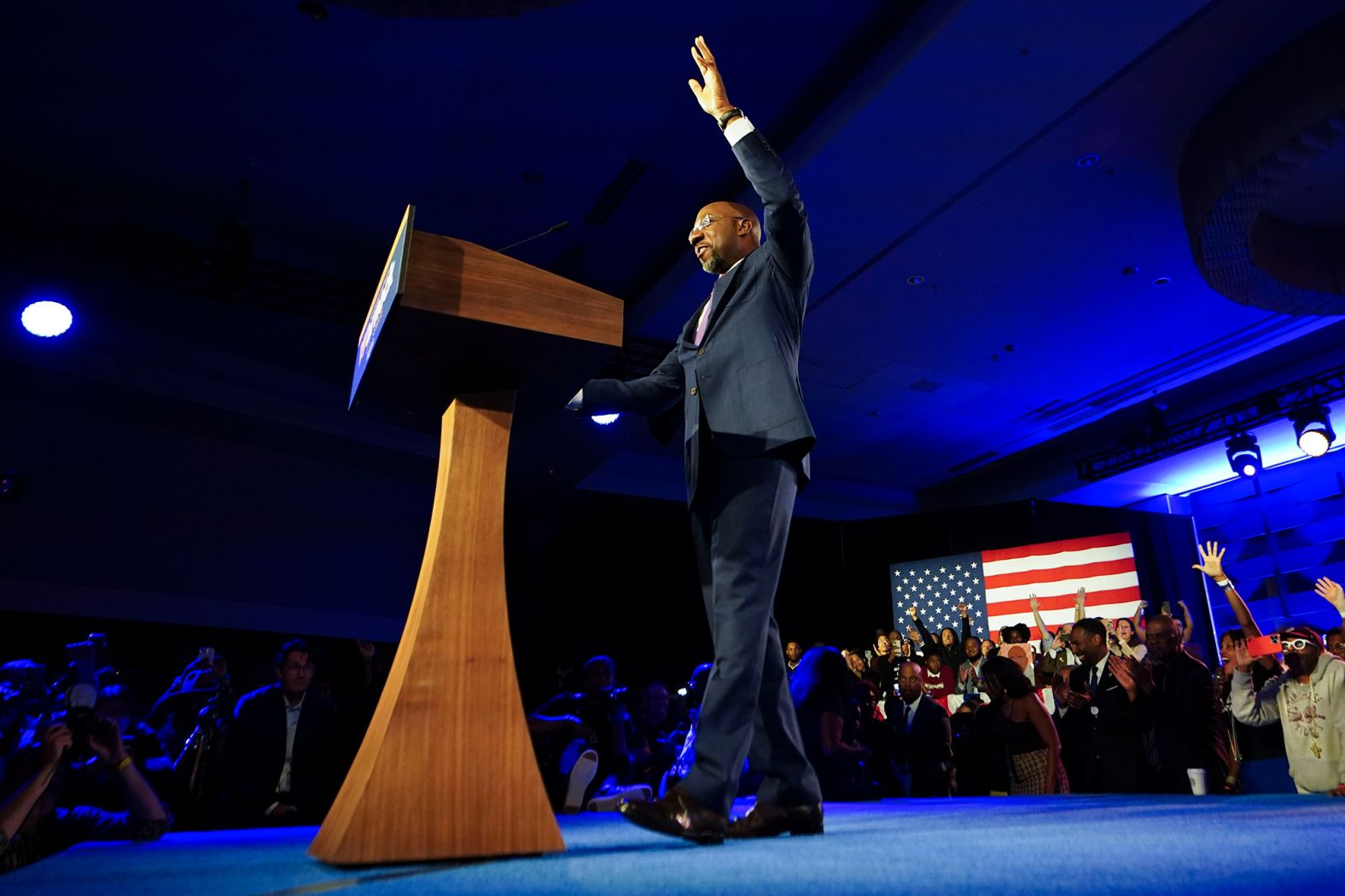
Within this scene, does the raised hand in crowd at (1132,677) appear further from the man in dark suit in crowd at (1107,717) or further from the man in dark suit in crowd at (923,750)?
the man in dark suit in crowd at (923,750)

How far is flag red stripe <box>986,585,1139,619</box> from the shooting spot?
9.70 meters

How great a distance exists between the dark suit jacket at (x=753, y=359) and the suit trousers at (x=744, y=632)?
0.04 metres

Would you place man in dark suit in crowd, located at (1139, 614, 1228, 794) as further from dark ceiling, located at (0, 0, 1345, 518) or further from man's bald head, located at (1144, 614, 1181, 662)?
dark ceiling, located at (0, 0, 1345, 518)

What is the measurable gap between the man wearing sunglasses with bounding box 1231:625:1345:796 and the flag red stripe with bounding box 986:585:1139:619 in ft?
18.2

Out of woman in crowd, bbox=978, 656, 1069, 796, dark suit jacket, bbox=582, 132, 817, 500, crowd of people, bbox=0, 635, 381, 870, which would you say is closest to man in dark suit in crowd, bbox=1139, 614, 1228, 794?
woman in crowd, bbox=978, 656, 1069, 796

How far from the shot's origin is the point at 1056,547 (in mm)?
10148

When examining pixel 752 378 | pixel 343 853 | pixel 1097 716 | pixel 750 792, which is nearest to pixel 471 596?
pixel 343 853

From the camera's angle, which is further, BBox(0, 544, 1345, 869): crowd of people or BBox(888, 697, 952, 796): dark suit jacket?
BBox(888, 697, 952, 796): dark suit jacket

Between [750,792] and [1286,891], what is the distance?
3770mm

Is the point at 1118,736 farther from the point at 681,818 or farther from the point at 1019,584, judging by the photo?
the point at 1019,584

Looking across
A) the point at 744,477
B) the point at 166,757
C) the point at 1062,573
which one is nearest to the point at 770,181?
→ the point at 744,477

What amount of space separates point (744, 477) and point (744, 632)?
298mm

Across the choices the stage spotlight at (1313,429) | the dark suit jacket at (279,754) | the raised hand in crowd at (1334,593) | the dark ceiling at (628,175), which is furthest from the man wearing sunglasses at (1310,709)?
the dark suit jacket at (279,754)

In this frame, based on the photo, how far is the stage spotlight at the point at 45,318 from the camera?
6301 mm
